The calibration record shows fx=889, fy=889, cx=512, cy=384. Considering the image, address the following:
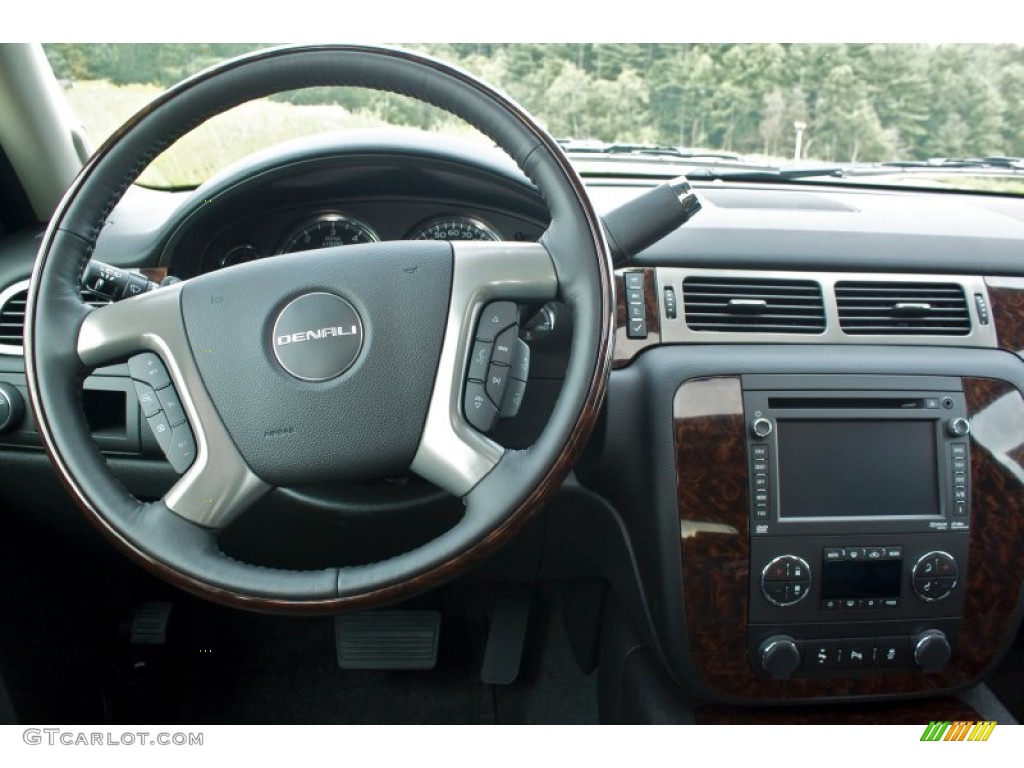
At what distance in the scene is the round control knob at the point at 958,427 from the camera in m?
1.68

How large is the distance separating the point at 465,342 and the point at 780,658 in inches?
36.2

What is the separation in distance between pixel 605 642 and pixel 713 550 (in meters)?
0.60

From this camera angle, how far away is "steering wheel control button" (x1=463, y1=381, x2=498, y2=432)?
1200 millimetres

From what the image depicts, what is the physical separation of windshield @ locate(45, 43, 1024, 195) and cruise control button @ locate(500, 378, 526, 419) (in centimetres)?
65

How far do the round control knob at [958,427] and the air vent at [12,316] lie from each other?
1.80 metres

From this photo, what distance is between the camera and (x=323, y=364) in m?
1.22

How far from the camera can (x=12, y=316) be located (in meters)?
1.74

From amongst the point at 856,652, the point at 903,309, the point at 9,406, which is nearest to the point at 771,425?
the point at 903,309

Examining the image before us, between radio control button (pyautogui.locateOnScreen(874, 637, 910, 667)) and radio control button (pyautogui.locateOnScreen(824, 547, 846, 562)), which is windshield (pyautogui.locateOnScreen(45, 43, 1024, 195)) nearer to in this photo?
radio control button (pyautogui.locateOnScreen(824, 547, 846, 562))

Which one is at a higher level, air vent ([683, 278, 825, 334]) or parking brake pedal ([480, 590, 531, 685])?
air vent ([683, 278, 825, 334])

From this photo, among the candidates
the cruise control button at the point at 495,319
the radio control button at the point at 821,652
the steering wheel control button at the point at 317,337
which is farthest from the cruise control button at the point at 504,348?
the radio control button at the point at 821,652

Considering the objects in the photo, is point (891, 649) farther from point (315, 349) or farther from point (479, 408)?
point (315, 349)

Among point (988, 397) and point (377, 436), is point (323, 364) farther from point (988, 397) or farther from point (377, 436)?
point (988, 397)

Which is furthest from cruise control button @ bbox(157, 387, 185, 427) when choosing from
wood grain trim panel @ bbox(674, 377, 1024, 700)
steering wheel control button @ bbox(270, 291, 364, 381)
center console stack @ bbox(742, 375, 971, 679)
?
center console stack @ bbox(742, 375, 971, 679)
